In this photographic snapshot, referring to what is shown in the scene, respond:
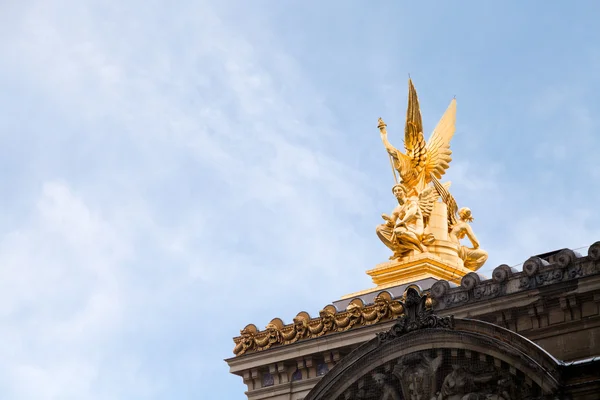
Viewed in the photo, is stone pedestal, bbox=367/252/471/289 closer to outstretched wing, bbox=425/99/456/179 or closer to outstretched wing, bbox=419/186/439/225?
outstretched wing, bbox=419/186/439/225

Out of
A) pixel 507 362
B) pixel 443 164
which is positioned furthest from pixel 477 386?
pixel 443 164

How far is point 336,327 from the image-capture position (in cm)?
4016

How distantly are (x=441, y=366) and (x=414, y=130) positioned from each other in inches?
563

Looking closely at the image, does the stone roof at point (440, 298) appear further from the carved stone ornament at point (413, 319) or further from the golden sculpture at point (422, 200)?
the golden sculpture at point (422, 200)

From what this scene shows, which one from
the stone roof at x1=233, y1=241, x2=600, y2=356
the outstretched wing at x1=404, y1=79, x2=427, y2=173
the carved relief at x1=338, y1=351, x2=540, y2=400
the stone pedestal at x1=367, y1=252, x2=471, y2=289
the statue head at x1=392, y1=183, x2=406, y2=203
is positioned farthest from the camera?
the outstretched wing at x1=404, y1=79, x2=427, y2=173

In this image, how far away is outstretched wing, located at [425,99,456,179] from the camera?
1886 inches

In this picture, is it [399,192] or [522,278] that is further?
[399,192]

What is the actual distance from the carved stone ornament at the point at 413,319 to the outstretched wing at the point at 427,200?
10630 millimetres

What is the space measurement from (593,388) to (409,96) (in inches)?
721

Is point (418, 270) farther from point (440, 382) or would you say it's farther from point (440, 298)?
point (440, 382)

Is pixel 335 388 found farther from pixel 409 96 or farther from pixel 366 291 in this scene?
pixel 409 96

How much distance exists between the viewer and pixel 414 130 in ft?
157

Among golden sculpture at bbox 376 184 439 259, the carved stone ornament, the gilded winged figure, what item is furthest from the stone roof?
the gilded winged figure

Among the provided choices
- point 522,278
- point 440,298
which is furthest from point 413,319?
point 522,278
